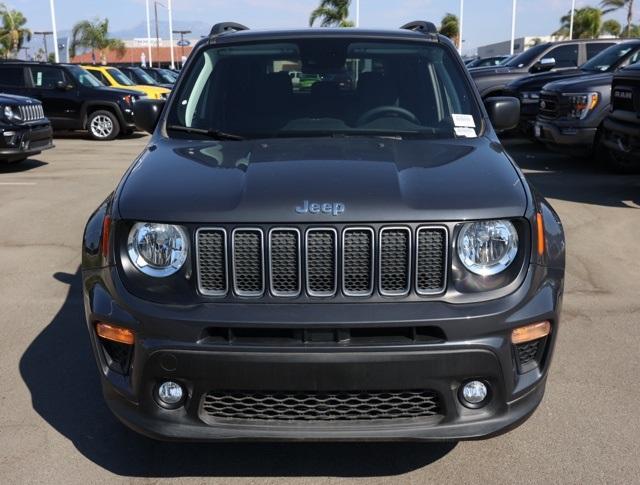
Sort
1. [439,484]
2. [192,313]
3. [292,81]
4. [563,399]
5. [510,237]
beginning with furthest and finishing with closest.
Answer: [292,81]
[563,399]
[439,484]
[510,237]
[192,313]

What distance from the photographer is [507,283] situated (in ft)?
8.72

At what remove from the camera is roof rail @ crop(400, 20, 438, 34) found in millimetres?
4477

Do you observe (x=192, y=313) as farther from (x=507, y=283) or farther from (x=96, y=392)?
(x=96, y=392)

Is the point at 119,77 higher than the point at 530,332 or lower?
higher

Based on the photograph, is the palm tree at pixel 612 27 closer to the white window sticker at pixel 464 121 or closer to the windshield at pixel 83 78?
the windshield at pixel 83 78

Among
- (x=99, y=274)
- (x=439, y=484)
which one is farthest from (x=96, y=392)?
(x=439, y=484)

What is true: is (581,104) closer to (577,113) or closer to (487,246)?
(577,113)

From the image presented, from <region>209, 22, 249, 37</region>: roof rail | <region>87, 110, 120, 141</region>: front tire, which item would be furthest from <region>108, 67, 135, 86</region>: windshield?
<region>209, 22, 249, 37</region>: roof rail

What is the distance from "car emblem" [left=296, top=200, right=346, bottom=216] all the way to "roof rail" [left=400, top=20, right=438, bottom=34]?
2.16 meters

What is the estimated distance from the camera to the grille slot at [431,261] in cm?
262

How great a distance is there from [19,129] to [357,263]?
9630 millimetres

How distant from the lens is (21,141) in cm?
1085

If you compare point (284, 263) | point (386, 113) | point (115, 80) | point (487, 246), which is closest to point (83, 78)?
point (115, 80)

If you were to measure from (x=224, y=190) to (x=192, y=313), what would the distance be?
1.71ft
